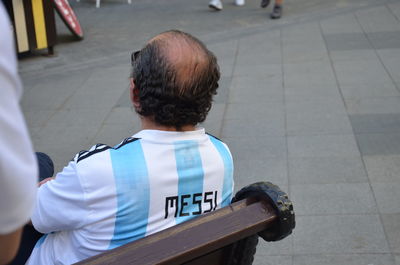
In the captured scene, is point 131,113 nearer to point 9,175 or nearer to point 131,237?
point 131,237

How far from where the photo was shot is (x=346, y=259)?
3201mm

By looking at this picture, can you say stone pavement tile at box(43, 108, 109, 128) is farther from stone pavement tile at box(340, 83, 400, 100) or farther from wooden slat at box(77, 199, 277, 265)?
wooden slat at box(77, 199, 277, 265)

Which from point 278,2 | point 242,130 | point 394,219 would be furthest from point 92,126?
point 278,2

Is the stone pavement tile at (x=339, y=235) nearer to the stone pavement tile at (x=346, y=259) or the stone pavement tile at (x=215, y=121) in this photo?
the stone pavement tile at (x=346, y=259)

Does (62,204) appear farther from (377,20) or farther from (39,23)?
(377,20)

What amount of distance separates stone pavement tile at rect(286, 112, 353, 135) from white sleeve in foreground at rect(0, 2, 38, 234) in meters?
4.26

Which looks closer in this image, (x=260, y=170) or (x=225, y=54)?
(x=260, y=170)

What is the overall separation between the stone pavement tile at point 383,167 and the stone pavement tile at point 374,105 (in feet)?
3.14

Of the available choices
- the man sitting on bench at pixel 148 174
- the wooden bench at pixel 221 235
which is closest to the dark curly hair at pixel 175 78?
the man sitting on bench at pixel 148 174

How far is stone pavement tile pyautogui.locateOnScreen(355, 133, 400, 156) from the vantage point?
4.40 meters

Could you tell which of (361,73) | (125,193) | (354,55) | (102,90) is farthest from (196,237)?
(354,55)

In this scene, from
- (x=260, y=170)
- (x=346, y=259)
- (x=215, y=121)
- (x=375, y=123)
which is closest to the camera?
(x=346, y=259)

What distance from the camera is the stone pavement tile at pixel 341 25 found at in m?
7.99

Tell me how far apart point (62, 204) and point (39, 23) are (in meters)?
6.23
